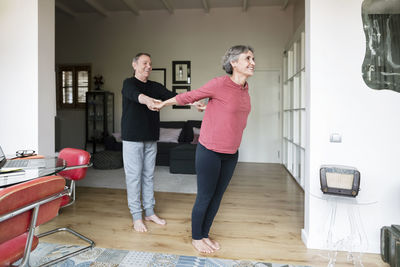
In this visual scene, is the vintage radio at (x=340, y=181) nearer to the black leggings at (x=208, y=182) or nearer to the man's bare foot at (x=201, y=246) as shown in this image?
the black leggings at (x=208, y=182)

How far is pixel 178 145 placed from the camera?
5.35 meters

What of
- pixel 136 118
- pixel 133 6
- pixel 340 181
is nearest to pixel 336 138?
pixel 340 181

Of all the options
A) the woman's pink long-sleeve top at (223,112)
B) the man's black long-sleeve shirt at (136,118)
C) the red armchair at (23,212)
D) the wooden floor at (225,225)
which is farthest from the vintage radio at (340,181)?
the red armchair at (23,212)

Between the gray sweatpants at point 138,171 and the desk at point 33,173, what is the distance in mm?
633

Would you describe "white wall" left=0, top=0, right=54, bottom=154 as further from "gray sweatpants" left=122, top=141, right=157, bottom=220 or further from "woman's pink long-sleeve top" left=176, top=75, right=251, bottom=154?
"woman's pink long-sleeve top" left=176, top=75, right=251, bottom=154

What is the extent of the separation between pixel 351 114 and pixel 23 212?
7.31 ft

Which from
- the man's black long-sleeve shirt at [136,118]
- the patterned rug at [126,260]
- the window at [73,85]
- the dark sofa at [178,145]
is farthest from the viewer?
the window at [73,85]

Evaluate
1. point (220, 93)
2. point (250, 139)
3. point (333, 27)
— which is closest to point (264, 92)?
point (250, 139)

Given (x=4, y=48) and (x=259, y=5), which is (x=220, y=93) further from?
(x=259, y=5)

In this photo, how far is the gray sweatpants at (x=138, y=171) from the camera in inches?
92.8

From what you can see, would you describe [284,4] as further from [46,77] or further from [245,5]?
[46,77]

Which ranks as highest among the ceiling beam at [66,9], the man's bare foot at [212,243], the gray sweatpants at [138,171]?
the ceiling beam at [66,9]

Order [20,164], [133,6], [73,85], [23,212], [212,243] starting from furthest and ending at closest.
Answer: [73,85] → [133,6] → [212,243] → [20,164] → [23,212]

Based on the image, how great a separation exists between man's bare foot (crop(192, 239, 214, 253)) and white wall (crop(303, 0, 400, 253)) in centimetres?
94
